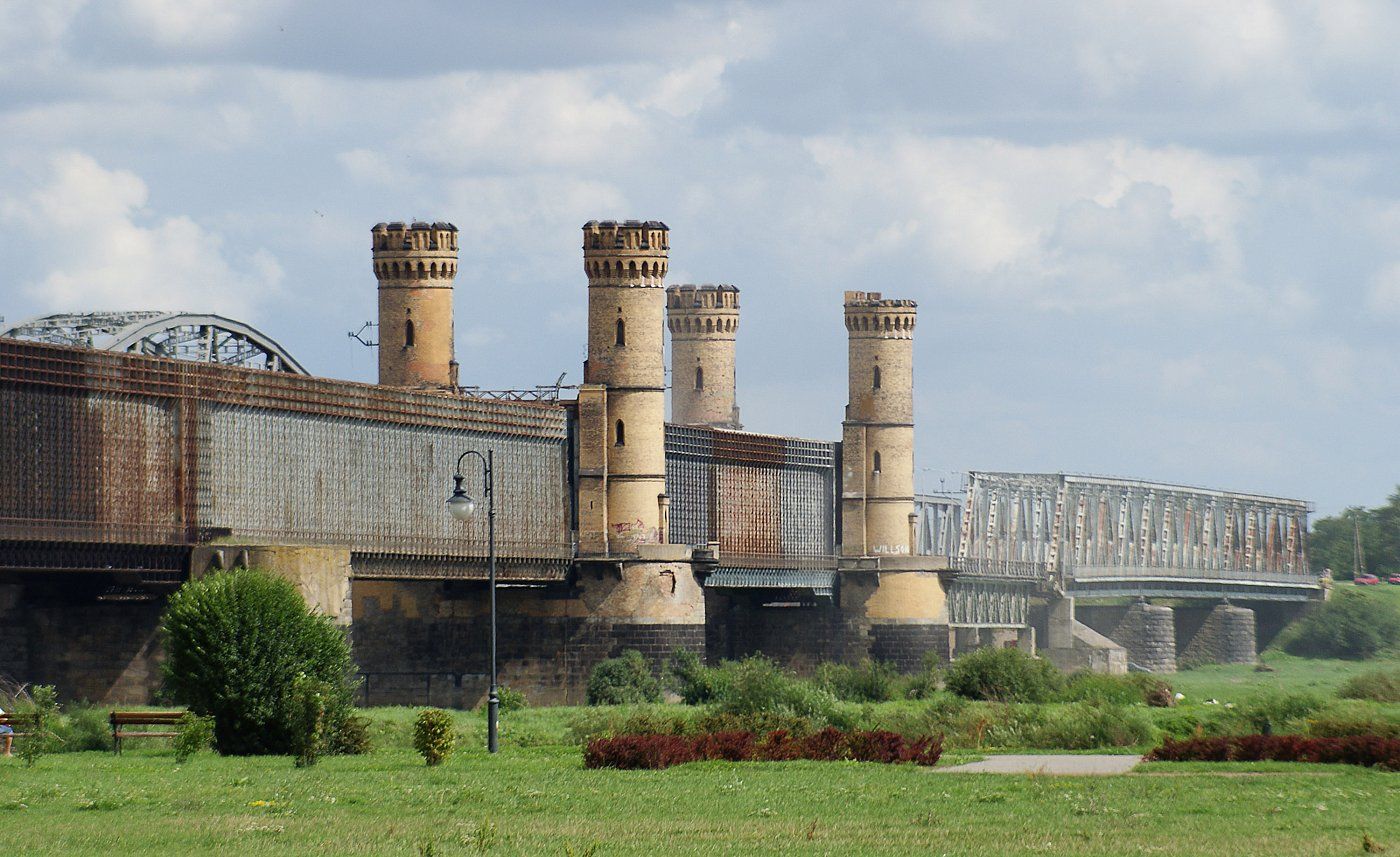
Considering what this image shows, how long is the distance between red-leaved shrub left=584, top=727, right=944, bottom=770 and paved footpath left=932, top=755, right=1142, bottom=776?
1.03m

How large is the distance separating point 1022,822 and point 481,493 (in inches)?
1966

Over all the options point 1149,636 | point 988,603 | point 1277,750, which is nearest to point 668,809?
point 1277,750

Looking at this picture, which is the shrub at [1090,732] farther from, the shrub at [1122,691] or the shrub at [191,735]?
the shrub at [191,735]

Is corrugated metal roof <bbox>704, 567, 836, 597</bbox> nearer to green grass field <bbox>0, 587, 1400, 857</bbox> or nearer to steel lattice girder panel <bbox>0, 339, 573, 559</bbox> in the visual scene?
steel lattice girder panel <bbox>0, 339, 573, 559</bbox>

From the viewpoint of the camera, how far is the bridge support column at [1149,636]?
137500mm

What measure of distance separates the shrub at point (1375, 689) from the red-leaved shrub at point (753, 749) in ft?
114

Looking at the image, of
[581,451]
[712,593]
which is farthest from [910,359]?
[581,451]

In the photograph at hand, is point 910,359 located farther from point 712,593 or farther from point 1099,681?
point 1099,681

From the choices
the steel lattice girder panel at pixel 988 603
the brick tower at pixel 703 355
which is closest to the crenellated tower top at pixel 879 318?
the brick tower at pixel 703 355

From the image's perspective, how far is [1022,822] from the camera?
32812 millimetres

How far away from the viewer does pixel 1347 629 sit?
14988cm

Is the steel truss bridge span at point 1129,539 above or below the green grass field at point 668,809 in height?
above

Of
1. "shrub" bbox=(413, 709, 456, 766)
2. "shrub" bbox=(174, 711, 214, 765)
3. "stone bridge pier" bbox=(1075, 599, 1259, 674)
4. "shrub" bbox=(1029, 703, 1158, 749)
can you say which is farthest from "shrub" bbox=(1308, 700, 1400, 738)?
"stone bridge pier" bbox=(1075, 599, 1259, 674)

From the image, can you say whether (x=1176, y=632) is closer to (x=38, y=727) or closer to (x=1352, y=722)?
(x=1352, y=722)
